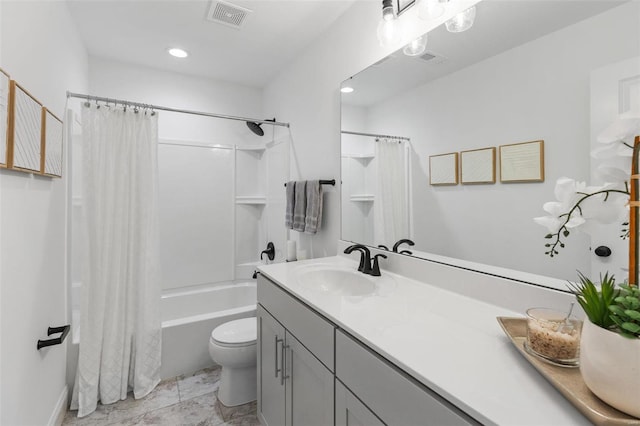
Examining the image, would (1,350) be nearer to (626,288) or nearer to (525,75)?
(626,288)

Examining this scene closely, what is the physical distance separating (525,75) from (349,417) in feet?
4.11

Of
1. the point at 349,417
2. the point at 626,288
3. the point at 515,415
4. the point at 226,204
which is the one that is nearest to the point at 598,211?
the point at 626,288

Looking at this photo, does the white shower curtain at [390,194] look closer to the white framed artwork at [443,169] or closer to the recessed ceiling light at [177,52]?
the white framed artwork at [443,169]

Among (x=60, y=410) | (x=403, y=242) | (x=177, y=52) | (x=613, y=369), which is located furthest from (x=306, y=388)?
(x=177, y=52)

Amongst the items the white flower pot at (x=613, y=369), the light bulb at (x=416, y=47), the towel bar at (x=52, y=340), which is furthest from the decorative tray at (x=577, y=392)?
the towel bar at (x=52, y=340)

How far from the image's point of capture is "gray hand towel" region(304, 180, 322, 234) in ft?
6.82

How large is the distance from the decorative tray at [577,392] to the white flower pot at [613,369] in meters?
0.02

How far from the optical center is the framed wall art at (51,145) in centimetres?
147

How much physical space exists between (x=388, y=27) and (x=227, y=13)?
1.10 m

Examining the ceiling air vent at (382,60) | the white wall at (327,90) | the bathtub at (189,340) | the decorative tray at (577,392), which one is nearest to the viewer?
the decorative tray at (577,392)

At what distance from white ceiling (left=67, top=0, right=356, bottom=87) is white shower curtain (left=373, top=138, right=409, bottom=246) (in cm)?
99

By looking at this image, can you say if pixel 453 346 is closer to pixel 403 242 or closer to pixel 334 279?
pixel 403 242

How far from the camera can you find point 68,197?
1.99 meters

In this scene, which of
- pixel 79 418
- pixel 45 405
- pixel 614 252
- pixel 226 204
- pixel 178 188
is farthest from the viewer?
pixel 226 204
